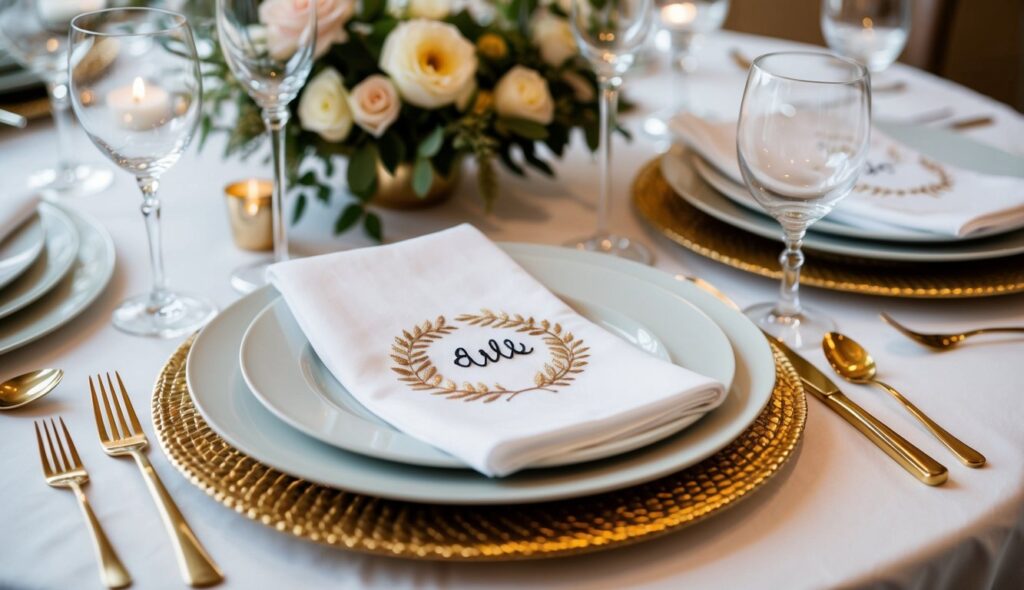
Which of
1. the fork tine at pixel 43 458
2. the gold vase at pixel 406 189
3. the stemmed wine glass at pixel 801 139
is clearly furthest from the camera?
the gold vase at pixel 406 189

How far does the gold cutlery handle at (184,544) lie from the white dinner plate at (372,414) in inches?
3.8

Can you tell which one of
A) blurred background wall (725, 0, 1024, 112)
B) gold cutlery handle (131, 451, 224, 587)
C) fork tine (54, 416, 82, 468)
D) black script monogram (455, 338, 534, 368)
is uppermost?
black script monogram (455, 338, 534, 368)

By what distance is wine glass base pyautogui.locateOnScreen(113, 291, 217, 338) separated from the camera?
981 mm

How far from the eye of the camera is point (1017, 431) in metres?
0.84

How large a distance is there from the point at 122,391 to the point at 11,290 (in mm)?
239

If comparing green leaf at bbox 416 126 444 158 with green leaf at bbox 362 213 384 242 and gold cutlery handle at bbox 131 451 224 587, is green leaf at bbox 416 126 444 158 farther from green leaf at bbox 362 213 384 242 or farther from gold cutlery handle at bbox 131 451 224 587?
gold cutlery handle at bbox 131 451 224 587

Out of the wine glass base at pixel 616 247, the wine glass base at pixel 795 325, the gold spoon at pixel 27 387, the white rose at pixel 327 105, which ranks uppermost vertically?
the white rose at pixel 327 105

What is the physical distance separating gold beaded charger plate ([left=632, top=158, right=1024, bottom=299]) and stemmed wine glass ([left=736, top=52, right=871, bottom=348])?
0.14 meters

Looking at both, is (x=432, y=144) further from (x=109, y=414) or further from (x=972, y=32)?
(x=972, y=32)

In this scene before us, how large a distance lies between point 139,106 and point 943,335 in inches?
32.2

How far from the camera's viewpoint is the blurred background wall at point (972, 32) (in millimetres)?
3656

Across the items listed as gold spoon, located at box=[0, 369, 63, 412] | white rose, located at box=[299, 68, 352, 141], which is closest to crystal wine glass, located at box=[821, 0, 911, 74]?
white rose, located at box=[299, 68, 352, 141]

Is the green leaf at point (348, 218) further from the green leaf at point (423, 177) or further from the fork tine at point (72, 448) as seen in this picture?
the fork tine at point (72, 448)

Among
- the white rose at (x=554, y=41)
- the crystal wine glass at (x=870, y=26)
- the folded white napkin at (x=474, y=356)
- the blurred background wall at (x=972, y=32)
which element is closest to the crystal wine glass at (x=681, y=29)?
the crystal wine glass at (x=870, y=26)
